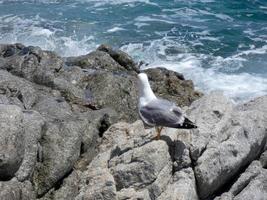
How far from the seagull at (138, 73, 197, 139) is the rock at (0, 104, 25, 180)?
5.92ft

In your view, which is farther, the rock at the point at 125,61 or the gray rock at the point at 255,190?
the rock at the point at 125,61

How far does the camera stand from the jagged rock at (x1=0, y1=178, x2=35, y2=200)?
25.0ft

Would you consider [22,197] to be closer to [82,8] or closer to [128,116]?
[128,116]

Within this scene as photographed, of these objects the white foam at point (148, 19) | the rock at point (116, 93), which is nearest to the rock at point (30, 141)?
the rock at point (116, 93)

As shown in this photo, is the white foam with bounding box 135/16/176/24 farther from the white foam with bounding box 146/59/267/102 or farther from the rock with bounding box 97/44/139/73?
the rock with bounding box 97/44/139/73

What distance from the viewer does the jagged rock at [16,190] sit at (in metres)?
7.61

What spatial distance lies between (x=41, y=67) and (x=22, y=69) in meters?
0.48

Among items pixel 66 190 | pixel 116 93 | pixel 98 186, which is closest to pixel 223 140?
pixel 98 186

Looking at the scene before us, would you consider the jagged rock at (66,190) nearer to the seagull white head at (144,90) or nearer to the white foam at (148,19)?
the seagull white head at (144,90)

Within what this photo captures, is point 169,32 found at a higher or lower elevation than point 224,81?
lower

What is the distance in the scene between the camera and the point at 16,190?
780 cm

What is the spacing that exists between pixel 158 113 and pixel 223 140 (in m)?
1.26

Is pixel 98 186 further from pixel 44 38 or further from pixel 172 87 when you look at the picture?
pixel 44 38

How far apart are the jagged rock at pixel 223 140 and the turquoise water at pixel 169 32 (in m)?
9.67
